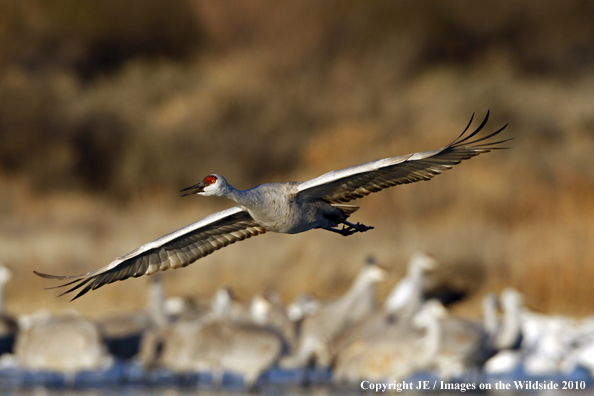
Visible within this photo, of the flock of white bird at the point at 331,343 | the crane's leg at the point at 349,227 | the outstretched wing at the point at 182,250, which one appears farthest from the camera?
the flock of white bird at the point at 331,343

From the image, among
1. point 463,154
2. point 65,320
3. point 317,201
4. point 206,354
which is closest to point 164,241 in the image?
point 317,201

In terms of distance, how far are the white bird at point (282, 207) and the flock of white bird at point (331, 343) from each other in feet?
16.3

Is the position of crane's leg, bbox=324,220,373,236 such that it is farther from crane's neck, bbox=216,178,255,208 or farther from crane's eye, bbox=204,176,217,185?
crane's eye, bbox=204,176,217,185

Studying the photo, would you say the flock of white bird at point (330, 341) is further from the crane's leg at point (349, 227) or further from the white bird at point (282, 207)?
the crane's leg at point (349, 227)

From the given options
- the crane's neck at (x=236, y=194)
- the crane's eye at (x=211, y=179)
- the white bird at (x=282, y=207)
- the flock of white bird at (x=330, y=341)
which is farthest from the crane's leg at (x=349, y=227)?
the flock of white bird at (x=330, y=341)

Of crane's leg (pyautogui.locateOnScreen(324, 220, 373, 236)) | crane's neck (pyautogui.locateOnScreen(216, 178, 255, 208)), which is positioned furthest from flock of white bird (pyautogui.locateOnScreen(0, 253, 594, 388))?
crane's neck (pyautogui.locateOnScreen(216, 178, 255, 208))

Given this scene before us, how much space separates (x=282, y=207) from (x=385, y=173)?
31.7 inches

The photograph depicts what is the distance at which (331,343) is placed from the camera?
12586 mm

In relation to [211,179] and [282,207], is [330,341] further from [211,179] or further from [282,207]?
[211,179]

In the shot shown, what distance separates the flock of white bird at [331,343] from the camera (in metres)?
11.4

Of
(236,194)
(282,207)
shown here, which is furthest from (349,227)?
(236,194)

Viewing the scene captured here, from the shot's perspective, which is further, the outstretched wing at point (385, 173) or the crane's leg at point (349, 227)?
the crane's leg at point (349, 227)

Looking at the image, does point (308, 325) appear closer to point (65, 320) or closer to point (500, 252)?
point (65, 320)

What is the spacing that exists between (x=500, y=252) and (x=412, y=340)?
695 centimetres
